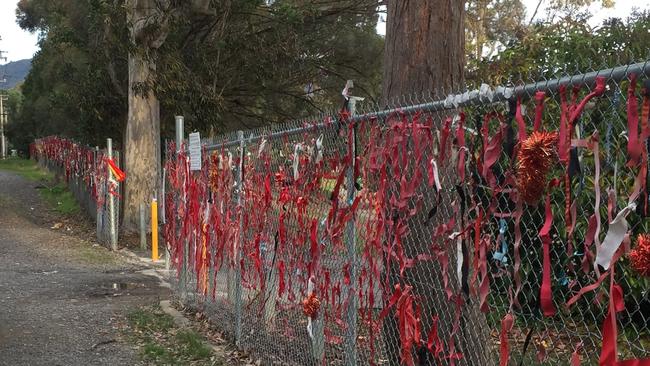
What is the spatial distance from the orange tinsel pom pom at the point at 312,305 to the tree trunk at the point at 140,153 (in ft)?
39.7

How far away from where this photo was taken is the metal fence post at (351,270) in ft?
12.9

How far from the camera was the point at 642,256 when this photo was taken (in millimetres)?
2041

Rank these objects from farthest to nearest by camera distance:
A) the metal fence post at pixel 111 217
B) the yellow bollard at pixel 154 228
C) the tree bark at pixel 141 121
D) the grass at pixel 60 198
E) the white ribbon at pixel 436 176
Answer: the grass at pixel 60 198 < the tree bark at pixel 141 121 < the metal fence post at pixel 111 217 < the yellow bollard at pixel 154 228 < the white ribbon at pixel 436 176

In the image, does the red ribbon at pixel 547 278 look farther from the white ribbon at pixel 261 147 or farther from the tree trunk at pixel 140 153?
the tree trunk at pixel 140 153

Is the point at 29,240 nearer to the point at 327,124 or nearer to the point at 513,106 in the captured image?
the point at 327,124

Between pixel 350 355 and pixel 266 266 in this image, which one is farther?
pixel 266 266

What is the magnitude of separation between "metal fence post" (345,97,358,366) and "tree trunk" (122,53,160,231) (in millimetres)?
12685

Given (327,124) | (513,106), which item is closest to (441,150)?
(513,106)

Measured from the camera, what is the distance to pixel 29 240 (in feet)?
52.9

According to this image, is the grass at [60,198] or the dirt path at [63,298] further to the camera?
the grass at [60,198]

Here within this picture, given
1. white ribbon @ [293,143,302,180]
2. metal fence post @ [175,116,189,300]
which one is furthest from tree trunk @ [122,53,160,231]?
white ribbon @ [293,143,302,180]

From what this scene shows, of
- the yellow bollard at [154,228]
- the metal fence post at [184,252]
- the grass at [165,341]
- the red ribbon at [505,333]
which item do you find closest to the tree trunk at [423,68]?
the red ribbon at [505,333]

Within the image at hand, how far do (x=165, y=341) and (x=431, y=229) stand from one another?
4.35 metres

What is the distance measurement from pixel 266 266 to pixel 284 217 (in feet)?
2.19
